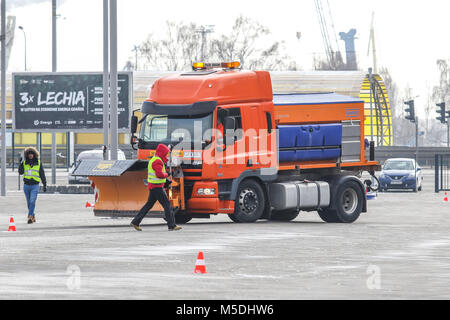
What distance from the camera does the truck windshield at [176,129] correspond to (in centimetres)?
2298

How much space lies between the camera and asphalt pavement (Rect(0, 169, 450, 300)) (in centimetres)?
1224

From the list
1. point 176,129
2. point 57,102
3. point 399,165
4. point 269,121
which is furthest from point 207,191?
point 399,165

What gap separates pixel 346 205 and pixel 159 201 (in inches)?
228

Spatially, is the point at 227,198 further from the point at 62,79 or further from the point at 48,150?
the point at 48,150

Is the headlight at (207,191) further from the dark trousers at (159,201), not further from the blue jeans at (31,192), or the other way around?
the blue jeans at (31,192)

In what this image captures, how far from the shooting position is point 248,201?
2378cm

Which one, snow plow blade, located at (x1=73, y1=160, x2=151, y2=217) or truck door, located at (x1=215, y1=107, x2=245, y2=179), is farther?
snow plow blade, located at (x1=73, y1=160, x2=151, y2=217)

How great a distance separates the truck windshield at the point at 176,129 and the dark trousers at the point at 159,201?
190 centimetres

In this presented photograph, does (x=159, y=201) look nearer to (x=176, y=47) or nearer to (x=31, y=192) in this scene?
(x=31, y=192)

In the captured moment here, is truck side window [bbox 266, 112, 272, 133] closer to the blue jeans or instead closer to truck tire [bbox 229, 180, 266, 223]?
truck tire [bbox 229, 180, 266, 223]

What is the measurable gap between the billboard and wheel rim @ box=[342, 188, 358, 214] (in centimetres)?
1829

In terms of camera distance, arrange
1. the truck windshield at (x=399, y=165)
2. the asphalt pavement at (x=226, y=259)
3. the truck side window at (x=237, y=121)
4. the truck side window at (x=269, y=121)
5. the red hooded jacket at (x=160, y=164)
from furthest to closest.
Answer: the truck windshield at (x=399, y=165) < the truck side window at (x=269, y=121) < the truck side window at (x=237, y=121) < the red hooded jacket at (x=160, y=164) < the asphalt pavement at (x=226, y=259)

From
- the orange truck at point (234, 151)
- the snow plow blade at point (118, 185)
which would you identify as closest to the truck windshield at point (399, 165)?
the orange truck at point (234, 151)

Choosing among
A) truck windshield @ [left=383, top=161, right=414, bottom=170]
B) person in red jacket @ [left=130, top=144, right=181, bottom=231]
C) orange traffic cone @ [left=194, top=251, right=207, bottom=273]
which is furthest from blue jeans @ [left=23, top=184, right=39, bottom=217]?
truck windshield @ [left=383, top=161, right=414, bottom=170]
